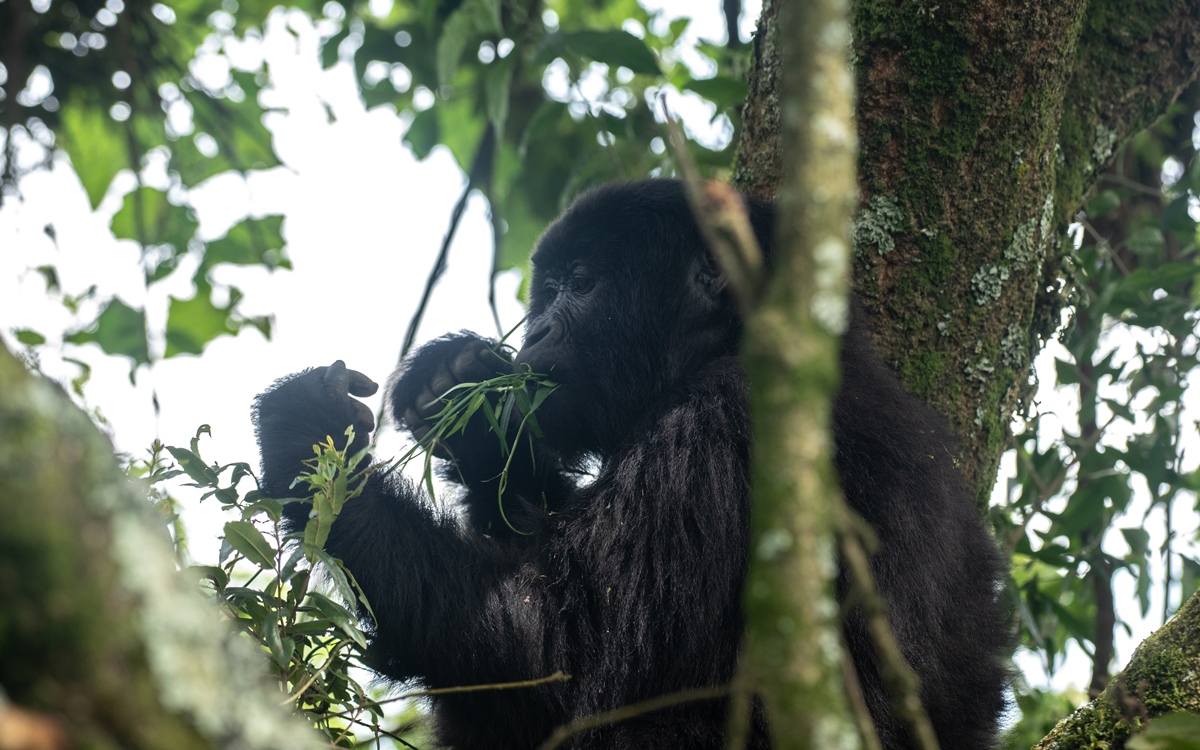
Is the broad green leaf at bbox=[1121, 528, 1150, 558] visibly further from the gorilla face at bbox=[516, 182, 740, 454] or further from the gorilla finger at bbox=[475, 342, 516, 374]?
the gorilla finger at bbox=[475, 342, 516, 374]

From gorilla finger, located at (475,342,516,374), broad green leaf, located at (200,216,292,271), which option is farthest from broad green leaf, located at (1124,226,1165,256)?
broad green leaf, located at (200,216,292,271)

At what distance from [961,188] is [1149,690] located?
1.51m

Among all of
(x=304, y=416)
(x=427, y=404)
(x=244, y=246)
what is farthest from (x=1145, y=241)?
(x=244, y=246)

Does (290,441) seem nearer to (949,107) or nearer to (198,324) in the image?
(198,324)

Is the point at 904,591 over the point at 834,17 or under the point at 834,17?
under

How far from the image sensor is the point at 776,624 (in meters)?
0.77

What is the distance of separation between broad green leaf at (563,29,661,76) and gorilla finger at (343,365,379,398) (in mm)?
1750

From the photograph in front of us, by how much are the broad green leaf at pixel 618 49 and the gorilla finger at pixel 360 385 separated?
1.75 meters

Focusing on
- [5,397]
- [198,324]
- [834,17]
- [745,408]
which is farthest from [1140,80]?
[198,324]

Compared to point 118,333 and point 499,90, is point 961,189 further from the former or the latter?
point 118,333

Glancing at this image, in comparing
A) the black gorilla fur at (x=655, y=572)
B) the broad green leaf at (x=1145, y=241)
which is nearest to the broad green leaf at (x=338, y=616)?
the black gorilla fur at (x=655, y=572)

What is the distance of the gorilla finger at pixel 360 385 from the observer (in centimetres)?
304

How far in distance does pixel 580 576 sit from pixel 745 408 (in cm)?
63

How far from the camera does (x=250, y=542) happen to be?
200 centimetres
